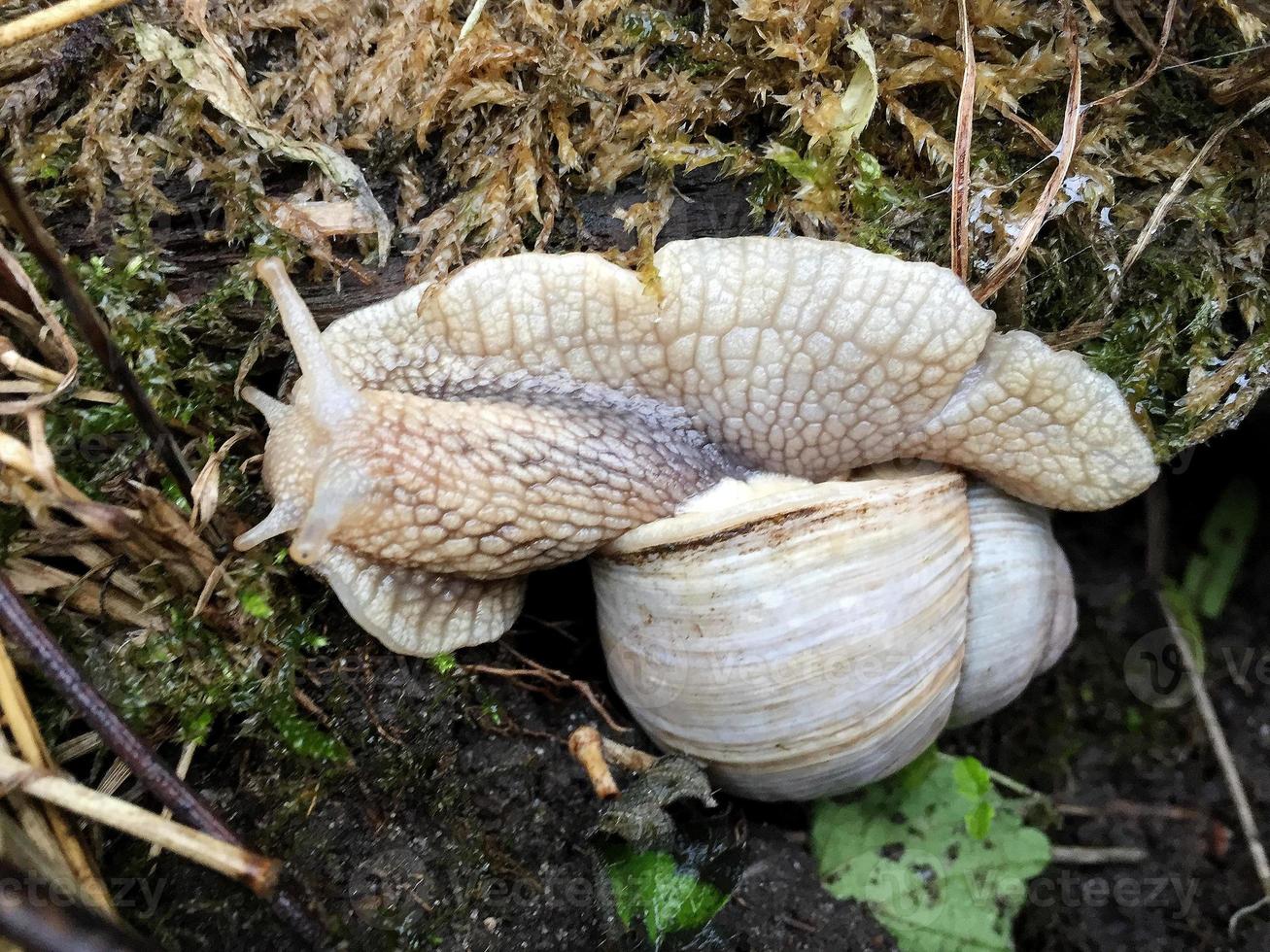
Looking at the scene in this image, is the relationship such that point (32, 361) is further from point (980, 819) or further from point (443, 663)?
point (980, 819)

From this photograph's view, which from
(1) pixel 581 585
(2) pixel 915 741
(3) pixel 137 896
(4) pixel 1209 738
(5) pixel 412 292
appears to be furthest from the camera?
(4) pixel 1209 738

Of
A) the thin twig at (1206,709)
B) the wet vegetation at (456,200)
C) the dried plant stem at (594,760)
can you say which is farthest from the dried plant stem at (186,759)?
the thin twig at (1206,709)

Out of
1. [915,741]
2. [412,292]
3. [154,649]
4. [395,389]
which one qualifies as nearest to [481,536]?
[395,389]

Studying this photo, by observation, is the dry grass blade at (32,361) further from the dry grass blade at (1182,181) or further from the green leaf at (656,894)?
the dry grass blade at (1182,181)

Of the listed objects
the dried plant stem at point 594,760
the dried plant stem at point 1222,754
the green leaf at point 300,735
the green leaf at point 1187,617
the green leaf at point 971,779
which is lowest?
the dried plant stem at point 1222,754

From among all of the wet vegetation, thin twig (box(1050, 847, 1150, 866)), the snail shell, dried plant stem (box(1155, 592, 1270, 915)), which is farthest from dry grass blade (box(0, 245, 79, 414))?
dried plant stem (box(1155, 592, 1270, 915))

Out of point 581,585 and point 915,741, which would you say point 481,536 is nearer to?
point 581,585

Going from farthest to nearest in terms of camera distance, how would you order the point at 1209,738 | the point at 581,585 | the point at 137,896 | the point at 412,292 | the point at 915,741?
the point at 1209,738
the point at 581,585
the point at 915,741
the point at 412,292
the point at 137,896

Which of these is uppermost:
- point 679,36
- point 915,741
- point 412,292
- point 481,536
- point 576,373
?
point 679,36
